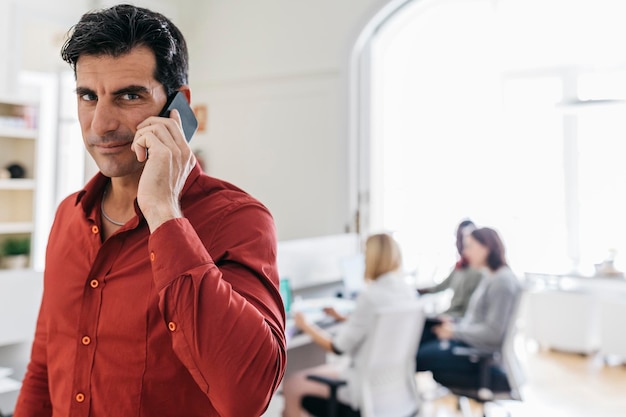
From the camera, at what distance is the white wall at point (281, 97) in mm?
5672

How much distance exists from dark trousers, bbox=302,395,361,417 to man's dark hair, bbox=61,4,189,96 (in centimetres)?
224

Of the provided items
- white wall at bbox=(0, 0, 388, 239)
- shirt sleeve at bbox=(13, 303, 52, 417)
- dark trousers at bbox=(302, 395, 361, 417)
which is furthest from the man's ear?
white wall at bbox=(0, 0, 388, 239)

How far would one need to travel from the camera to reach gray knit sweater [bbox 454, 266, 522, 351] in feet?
12.4

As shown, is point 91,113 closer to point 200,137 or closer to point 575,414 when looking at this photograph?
point 575,414

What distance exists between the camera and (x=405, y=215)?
7148 millimetres

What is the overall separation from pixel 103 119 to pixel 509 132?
6.40 metres

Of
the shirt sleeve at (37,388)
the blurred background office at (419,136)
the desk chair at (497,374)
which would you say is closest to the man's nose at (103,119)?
the shirt sleeve at (37,388)

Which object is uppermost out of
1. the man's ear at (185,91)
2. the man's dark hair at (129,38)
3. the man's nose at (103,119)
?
the man's dark hair at (129,38)

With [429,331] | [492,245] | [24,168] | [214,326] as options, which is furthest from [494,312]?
[24,168]

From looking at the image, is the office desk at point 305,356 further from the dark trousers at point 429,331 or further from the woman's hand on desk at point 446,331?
the dark trousers at point 429,331

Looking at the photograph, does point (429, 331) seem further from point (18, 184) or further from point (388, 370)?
point (18, 184)

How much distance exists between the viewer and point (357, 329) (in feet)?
10.0

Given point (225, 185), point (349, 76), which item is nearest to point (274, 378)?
point (225, 185)

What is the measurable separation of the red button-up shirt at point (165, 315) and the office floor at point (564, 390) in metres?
3.83
